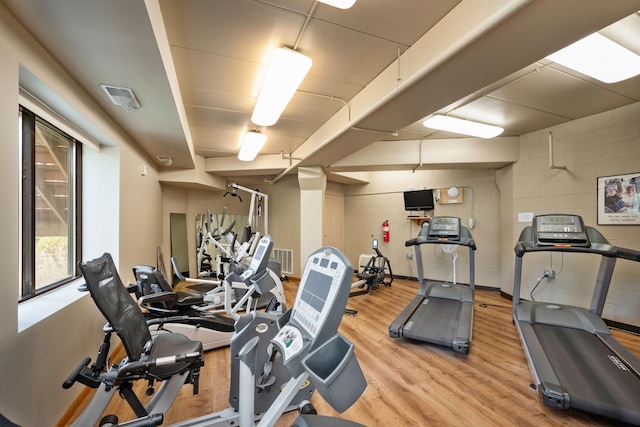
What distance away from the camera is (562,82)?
2.76 m

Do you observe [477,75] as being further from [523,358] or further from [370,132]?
[523,358]

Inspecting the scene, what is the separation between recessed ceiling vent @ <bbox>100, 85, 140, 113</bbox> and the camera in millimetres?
2221

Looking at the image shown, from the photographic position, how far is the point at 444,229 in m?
4.09

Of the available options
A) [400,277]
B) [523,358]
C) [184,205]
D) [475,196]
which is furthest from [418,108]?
[184,205]

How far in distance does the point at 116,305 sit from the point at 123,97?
1.73 metres

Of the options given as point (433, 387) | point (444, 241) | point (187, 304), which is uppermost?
point (444, 241)

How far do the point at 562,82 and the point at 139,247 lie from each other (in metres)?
5.28

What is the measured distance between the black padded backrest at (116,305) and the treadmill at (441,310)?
2.41 metres

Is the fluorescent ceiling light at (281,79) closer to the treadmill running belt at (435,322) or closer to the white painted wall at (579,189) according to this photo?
the treadmill running belt at (435,322)

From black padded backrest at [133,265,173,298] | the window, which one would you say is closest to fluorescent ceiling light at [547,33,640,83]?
black padded backrest at [133,265,173,298]

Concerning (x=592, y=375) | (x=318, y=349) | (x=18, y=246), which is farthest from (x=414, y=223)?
(x=18, y=246)

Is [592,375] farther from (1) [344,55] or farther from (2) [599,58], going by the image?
(1) [344,55]

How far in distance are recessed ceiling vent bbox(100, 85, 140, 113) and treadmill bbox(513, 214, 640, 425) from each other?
380 centimetres

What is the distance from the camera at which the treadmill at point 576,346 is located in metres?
1.86
